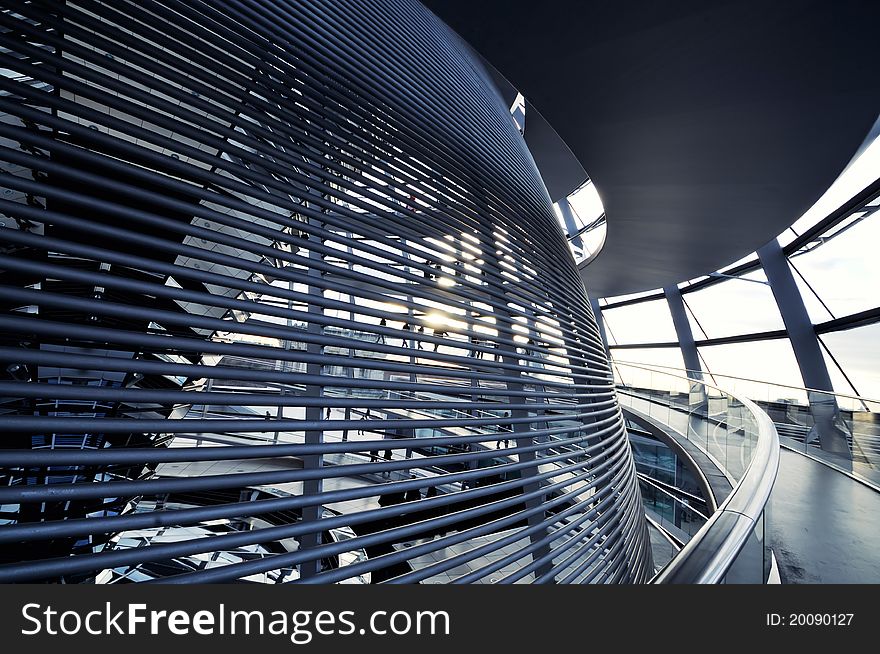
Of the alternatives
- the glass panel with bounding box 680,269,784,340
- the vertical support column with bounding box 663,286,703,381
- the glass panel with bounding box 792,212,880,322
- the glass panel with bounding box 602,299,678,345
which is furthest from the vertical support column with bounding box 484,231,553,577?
the glass panel with bounding box 602,299,678,345

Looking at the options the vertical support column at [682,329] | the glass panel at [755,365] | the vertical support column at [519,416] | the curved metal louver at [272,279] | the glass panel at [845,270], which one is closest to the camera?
the curved metal louver at [272,279]

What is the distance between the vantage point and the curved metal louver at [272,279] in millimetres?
1011

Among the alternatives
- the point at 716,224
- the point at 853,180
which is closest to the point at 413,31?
the point at 716,224

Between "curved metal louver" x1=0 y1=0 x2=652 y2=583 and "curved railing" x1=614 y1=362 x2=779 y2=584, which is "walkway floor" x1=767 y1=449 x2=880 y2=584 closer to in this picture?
"curved railing" x1=614 y1=362 x2=779 y2=584

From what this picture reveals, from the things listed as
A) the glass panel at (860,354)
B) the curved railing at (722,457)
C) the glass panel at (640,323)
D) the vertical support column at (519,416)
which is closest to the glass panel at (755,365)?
the curved railing at (722,457)

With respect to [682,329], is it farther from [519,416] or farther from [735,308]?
[519,416]

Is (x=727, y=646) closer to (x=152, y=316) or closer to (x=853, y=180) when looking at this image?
(x=152, y=316)

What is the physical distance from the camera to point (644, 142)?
596cm

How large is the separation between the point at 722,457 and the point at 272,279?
8411mm

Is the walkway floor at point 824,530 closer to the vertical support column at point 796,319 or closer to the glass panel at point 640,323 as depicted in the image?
the vertical support column at point 796,319

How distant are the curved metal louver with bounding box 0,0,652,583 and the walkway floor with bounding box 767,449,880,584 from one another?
5.17 ft

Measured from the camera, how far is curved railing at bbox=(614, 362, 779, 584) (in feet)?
4.64

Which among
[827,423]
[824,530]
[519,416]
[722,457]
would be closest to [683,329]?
[827,423]

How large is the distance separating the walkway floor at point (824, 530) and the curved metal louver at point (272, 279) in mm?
1575
